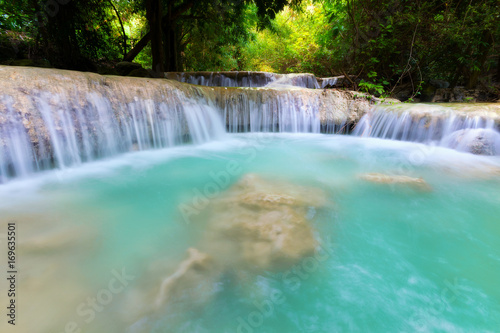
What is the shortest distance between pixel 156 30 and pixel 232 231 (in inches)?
Result: 369

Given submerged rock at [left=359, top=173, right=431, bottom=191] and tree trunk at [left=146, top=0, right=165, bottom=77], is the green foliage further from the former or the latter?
submerged rock at [left=359, top=173, right=431, bottom=191]

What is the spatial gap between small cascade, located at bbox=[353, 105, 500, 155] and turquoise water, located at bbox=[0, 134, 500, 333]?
176 cm

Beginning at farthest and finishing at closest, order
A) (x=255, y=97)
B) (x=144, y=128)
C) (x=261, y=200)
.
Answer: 1. (x=255, y=97)
2. (x=144, y=128)
3. (x=261, y=200)

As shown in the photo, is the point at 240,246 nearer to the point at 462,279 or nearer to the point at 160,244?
the point at 160,244

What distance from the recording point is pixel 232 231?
207cm

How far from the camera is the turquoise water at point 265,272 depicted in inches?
52.8

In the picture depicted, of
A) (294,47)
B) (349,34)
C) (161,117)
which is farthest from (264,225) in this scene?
(294,47)

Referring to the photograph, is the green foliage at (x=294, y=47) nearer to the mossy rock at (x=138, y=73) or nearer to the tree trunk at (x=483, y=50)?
the tree trunk at (x=483, y=50)

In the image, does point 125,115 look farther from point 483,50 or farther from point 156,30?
point 483,50

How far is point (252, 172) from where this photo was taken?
369 centimetres

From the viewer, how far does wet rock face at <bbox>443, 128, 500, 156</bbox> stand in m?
4.81

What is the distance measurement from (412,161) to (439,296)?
360 cm

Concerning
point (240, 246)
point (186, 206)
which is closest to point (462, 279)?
point (240, 246)

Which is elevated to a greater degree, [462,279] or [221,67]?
[221,67]
